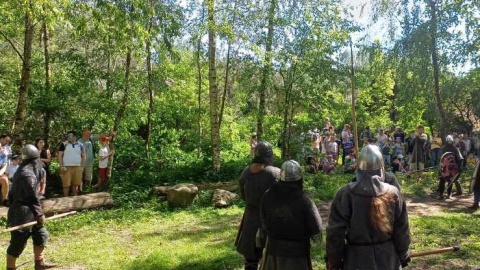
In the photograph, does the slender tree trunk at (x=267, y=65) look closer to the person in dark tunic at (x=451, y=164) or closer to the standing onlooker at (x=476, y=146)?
the person in dark tunic at (x=451, y=164)

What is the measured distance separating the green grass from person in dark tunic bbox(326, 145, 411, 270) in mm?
1541

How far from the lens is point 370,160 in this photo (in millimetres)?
3625

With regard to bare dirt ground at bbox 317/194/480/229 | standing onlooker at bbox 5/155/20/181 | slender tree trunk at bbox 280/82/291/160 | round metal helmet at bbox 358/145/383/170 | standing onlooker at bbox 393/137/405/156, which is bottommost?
bare dirt ground at bbox 317/194/480/229

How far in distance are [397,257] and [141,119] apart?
1265cm

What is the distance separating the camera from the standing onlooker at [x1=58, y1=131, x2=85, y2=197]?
1119cm

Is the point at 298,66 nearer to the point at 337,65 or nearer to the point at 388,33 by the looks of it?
the point at 337,65

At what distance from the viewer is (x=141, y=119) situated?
50.1 ft

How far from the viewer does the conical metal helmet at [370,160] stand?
142 inches

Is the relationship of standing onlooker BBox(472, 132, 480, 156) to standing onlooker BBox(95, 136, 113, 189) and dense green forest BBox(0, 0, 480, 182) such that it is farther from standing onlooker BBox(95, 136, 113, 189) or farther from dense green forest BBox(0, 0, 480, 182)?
standing onlooker BBox(95, 136, 113, 189)

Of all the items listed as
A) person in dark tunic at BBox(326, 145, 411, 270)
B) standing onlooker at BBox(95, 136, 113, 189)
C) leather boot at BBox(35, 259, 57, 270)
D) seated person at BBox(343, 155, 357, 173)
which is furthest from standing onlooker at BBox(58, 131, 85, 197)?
person in dark tunic at BBox(326, 145, 411, 270)

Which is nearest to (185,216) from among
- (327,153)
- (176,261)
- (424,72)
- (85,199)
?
(85,199)

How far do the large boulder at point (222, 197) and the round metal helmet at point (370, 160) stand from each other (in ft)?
25.2

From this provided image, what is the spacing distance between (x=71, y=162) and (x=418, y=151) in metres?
10.9

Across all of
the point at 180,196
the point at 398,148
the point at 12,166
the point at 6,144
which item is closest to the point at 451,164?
the point at 398,148
